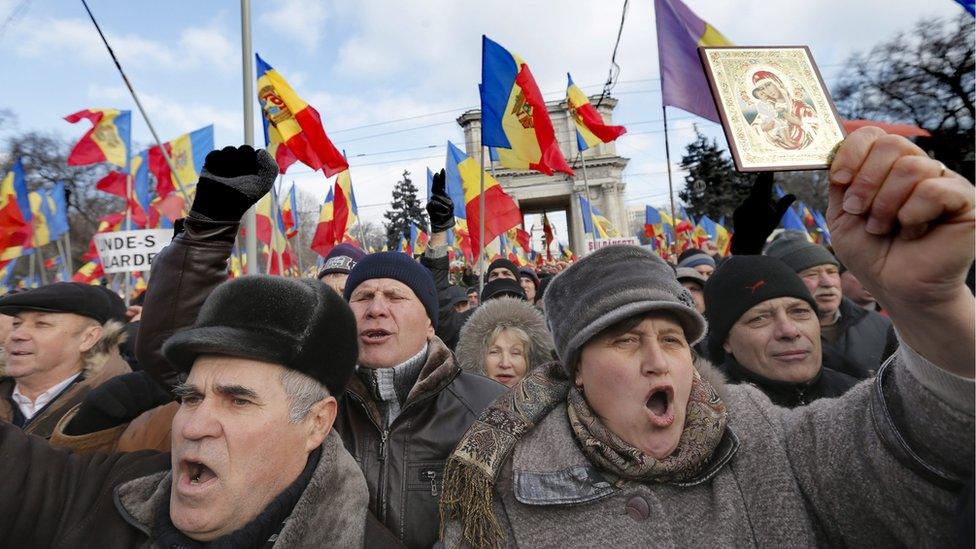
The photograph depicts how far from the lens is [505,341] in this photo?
3625mm

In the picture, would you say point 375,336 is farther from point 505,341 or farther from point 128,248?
point 128,248

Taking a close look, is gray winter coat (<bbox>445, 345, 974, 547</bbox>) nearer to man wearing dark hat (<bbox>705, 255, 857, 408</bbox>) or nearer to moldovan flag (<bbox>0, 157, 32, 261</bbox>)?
man wearing dark hat (<bbox>705, 255, 857, 408</bbox>)

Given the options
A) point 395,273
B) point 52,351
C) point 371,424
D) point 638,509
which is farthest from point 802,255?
point 52,351

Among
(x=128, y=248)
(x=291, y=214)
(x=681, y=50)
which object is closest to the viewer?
(x=681, y=50)

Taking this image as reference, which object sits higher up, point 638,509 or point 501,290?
point 501,290

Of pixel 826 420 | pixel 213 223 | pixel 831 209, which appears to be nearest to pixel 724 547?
pixel 826 420

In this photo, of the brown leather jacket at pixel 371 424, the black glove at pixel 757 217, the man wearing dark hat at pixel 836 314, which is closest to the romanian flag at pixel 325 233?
the man wearing dark hat at pixel 836 314

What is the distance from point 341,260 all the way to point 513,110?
359cm

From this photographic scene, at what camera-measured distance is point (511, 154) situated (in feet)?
26.1

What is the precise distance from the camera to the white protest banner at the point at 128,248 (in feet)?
17.9

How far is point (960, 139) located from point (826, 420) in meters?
1.24

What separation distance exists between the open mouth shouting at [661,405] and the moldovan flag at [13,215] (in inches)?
429

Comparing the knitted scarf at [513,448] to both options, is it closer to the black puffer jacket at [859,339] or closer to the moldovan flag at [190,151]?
the black puffer jacket at [859,339]

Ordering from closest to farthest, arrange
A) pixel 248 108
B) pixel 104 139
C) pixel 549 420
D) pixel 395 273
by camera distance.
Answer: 1. pixel 549 420
2. pixel 395 273
3. pixel 248 108
4. pixel 104 139
